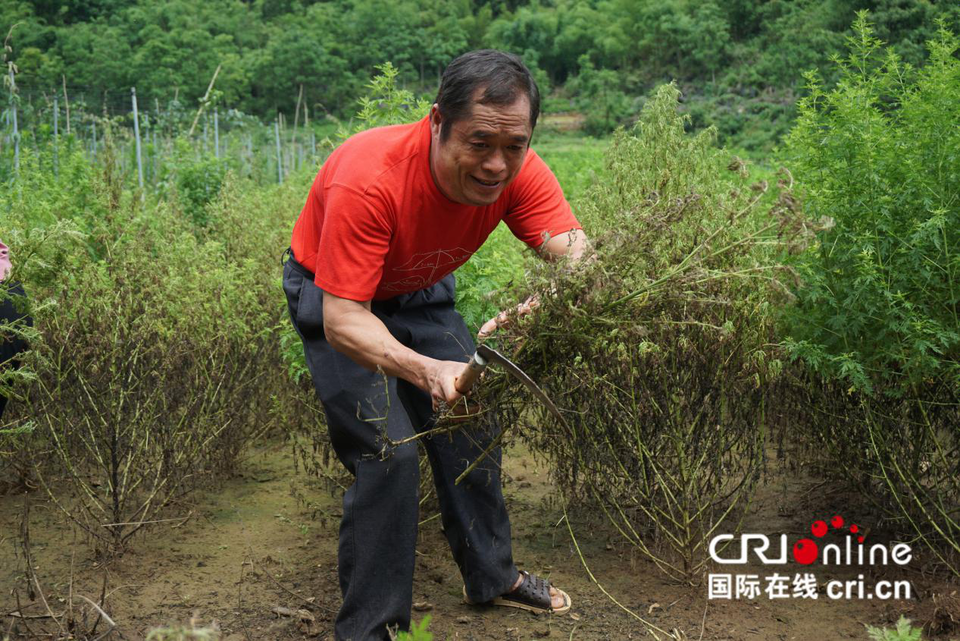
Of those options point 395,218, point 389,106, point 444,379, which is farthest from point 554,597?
point 389,106

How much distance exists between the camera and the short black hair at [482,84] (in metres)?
2.41

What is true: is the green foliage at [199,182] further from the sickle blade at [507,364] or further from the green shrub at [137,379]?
the sickle blade at [507,364]

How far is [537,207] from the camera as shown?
284 cm

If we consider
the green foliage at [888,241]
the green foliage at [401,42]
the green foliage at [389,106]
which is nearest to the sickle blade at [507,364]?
the green foliage at [888,241]

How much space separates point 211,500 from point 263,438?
2.60 ft

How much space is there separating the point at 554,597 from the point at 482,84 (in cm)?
180

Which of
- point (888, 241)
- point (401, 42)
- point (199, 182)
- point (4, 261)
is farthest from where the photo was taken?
point (401, 42)

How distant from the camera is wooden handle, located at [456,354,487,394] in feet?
7.59

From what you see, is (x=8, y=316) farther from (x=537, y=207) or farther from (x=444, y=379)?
(x=537, y=207)

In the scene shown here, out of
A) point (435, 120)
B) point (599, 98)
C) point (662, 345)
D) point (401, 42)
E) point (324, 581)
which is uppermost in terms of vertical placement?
point (435, 120)

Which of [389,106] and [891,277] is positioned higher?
[389,106]

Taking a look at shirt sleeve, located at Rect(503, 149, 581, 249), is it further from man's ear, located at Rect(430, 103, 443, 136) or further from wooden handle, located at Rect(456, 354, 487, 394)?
wooden handle, located at Rect(456, 354, 487, 394)

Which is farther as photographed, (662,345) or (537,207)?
(662,345)

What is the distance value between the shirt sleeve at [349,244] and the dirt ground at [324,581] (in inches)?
49.0
